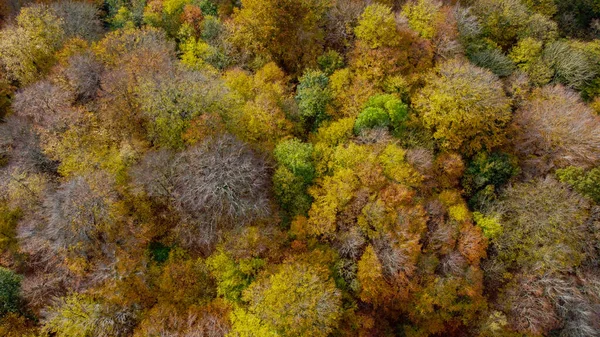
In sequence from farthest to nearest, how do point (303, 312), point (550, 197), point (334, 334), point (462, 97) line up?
point (462, 97) → point (550, 197) → point (334, 334) → point (303, 312)

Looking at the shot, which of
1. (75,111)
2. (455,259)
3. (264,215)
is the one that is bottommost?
(455,259)

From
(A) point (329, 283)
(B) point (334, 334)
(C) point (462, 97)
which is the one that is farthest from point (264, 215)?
(C) point (462, 97)

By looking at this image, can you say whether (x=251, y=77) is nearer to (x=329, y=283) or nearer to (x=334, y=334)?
(x=329, y=283)

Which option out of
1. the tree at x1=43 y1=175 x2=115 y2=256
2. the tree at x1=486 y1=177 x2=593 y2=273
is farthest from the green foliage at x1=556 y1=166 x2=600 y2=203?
the tree at x1=43 y1=175 x2=115 y2=256

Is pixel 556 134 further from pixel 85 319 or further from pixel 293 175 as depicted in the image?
pixel 85 319

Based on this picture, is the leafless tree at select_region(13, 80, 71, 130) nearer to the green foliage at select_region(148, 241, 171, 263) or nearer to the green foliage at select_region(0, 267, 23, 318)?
the green foliage at select_region(0, 267, 23, 318)

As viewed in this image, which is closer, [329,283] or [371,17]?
[329,283]

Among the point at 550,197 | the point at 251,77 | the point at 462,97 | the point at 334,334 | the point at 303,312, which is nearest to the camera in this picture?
the point at 303,312

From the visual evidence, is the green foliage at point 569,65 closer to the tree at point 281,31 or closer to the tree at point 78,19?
the tree at point 281,31
